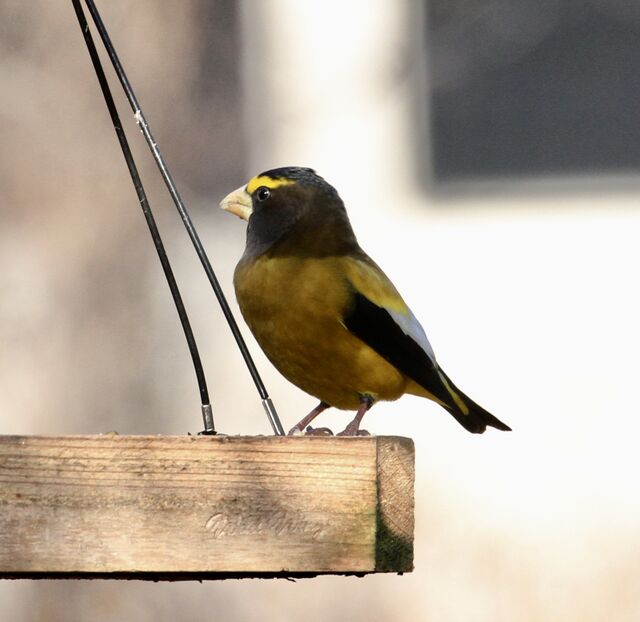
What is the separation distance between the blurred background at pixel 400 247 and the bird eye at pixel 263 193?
2029mm

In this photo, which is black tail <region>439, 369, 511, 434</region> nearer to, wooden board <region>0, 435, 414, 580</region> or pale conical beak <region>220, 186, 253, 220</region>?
pale conical beak <region>220, 186, 253, 220</region>

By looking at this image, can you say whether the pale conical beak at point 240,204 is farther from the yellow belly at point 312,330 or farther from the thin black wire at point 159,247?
the thin black wire at point 159,247

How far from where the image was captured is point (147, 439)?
107 inches

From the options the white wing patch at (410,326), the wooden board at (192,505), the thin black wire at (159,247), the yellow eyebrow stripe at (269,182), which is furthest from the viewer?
the yellow eyebrow stripe at (269,182)

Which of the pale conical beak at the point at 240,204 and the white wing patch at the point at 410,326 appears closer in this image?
the white wing patch at the point at 410,326

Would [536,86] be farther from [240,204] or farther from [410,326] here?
[410,326]

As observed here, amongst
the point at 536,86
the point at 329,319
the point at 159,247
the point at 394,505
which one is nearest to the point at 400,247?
the point at 536,86

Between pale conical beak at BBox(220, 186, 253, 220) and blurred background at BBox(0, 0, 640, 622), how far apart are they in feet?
6.40

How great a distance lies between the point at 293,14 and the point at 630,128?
1460 mm

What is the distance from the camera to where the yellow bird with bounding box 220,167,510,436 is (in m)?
3.72

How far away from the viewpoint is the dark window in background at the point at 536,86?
6.62 meters

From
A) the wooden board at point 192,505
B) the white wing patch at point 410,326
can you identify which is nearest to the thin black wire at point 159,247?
the wooden board at point 192,505

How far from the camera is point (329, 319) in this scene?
3713 millimetres

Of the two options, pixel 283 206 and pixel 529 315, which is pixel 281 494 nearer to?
pixel 283 206
